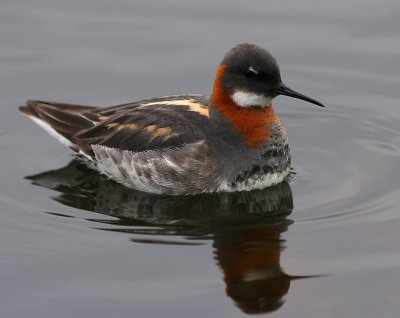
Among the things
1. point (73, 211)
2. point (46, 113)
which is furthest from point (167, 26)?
point (73, 211)

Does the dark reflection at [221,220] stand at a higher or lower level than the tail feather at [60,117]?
lower

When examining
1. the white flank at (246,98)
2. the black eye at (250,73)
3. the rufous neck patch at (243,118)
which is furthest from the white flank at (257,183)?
the black eye at (250,73)

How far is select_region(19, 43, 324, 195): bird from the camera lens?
11.4 metres

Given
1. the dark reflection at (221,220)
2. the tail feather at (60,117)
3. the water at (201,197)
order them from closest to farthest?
the water at (201,197) < the dark reflection at (221,220) < the tail feather at (60,117)

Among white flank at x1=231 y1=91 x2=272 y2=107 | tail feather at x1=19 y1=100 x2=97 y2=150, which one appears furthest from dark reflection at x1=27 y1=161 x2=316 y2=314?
white flank at x1=231 y1=91 x2=272 y2=107

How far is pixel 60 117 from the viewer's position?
12.6m

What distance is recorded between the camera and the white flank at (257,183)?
1148 centimetres

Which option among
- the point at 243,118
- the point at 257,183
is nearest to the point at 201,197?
the point at 257,183

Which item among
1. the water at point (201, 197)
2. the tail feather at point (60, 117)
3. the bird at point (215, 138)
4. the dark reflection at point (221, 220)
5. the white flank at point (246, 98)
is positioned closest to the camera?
the water at point (201, 197)

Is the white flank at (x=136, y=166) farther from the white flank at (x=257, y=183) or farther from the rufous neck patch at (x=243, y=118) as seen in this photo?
the rufous neck patch at (x=243, y=118)

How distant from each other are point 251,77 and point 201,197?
5.10 ft

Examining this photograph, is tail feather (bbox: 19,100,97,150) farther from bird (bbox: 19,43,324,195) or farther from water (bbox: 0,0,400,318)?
bird (bbox: 19,43,324,195)

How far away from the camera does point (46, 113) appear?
12586mm

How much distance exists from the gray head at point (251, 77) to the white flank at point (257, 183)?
0.89 m
